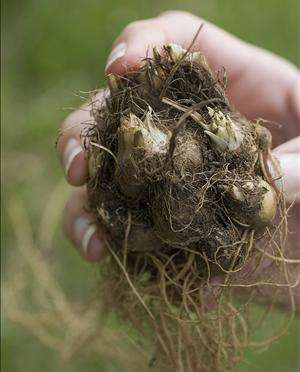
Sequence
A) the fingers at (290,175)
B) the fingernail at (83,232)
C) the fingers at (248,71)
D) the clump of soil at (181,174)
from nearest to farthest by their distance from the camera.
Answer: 1. the clump of soil at (181,174)
2. the fingers at (290,175)
3. the fingernail at (83,232)
4. the fingers at (248,71)

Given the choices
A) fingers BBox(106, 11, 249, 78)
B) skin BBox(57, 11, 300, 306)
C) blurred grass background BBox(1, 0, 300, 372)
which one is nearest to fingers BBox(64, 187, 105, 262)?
skin BBox(57, 11, 300, 306)

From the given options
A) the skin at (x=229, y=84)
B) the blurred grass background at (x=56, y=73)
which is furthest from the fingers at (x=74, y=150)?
the blurred grass background at (x=56, y=73)

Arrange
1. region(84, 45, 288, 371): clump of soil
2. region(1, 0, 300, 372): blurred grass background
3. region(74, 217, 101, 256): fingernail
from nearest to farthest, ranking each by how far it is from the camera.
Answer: region(84, 45, 288, 371): clump of soil < region(74, 217, 101, 256): fingernail < region(1, 0, 300, 372): blurred grass background

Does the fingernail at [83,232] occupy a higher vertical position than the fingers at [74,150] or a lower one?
lower

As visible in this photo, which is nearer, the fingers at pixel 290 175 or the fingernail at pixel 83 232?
the fingers at pixel 290 175

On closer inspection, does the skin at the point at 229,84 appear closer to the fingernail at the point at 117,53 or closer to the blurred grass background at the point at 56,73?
the fingernail at the point at 117,53

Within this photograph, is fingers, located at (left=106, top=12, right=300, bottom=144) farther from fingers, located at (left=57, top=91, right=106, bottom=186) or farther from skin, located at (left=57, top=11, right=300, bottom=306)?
fingers, located at (left=57, top=91, right=106, bottom=186)

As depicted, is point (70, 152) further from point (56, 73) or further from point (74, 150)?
point (56, 73)
